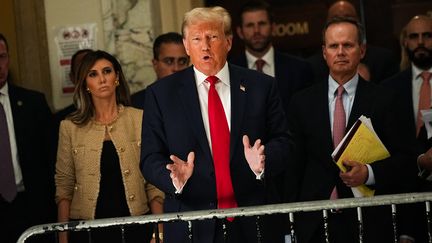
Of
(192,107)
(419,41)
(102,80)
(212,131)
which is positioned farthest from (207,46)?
(419,41)

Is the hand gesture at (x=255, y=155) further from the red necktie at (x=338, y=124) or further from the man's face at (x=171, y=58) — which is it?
the man's face at (x=171, y=58)

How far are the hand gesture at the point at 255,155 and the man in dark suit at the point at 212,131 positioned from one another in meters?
0.09

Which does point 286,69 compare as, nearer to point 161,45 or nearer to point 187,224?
point 161,45

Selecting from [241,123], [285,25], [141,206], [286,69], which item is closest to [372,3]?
[285,25]

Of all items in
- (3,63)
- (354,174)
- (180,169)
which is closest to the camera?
(180,169)

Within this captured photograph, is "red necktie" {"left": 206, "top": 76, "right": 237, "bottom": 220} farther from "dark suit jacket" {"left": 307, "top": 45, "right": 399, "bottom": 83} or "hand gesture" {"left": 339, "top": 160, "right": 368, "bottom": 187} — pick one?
"dark suit jacket" {"left": 307, "top": 45, "right": 399, "bottom": 83}

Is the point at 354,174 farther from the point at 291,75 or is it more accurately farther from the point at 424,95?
the point at 291,75

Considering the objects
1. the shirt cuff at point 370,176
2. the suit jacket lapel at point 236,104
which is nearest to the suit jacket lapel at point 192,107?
the suit jacket lapel at point 236,104

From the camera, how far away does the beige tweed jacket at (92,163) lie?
23.8 ft

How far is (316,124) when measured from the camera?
6895 millimetres

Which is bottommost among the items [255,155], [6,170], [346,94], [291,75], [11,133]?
[6,170]

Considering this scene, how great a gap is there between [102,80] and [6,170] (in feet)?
3.19

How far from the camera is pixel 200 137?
19.7 ft

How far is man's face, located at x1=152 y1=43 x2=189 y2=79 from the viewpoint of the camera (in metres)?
8.21
